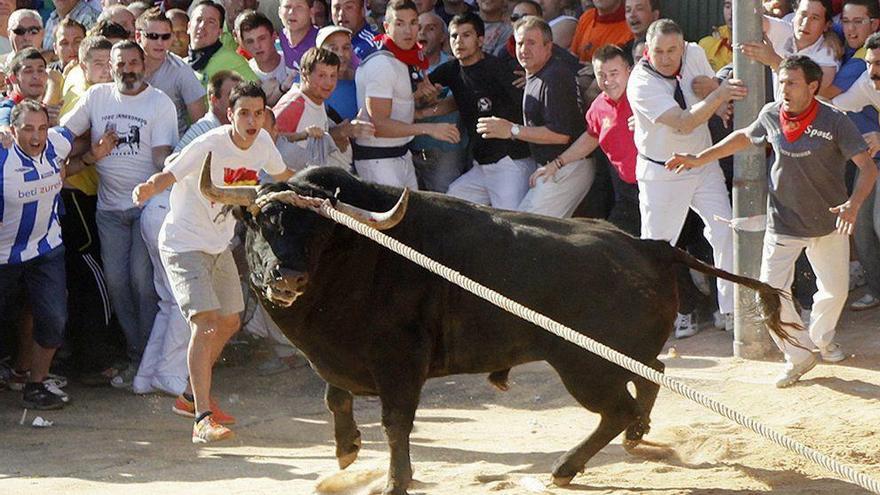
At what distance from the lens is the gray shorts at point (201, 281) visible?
333 inches

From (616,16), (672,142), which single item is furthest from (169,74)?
(672,142)

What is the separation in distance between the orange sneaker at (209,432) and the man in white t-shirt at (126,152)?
6.09 ft

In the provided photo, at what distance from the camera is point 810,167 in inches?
330

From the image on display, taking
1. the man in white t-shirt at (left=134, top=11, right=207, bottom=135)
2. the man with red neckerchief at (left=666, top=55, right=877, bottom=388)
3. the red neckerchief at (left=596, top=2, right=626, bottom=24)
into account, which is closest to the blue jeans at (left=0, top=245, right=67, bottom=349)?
the man in white t-shirt at (left=134, top=11, right=207, bottom=135)

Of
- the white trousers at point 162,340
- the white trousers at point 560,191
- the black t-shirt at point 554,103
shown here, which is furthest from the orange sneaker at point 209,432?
the black t-shirt at point 554,103

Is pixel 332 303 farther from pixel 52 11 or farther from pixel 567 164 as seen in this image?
pixel 52 11

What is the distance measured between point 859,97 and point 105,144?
5.02 meters

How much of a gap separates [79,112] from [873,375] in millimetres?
5539

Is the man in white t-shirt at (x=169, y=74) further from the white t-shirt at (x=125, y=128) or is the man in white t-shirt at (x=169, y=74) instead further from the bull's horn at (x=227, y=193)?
the bull's horn at (x=227, y=193)

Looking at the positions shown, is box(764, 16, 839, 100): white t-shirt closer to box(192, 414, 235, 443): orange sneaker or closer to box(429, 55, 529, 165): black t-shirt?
→ box(429, 55, 529, 165): black t-shirt

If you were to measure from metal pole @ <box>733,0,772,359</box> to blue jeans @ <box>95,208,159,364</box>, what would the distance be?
4022 mm

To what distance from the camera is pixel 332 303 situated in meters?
7.00

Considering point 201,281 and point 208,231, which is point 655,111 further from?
point 201,281

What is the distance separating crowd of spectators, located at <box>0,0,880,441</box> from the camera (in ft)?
28.0
